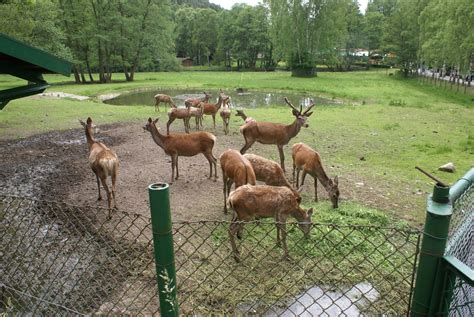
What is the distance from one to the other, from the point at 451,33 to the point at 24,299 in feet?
93.2

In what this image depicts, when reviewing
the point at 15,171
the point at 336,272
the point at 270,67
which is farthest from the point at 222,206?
the point at 270,67

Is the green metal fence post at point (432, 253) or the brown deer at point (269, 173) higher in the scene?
the green metal fence post at point (432, 253)

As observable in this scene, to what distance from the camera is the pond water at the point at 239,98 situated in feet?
74.8

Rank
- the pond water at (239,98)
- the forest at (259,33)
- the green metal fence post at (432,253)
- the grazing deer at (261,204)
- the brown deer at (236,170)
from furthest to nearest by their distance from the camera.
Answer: the forest at (259,33)
the pond water at (239,98)
the brown deer at (236,170)
the grazing deer at (261,204)
the green metal fence post at (432,253)

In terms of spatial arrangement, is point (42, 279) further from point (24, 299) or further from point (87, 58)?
point (87, 58)

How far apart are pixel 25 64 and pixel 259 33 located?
55568 millimetres

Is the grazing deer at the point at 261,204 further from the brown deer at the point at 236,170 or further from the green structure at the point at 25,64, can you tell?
the green structure at the point at 25,64

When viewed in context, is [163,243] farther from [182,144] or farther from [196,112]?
[196,112]

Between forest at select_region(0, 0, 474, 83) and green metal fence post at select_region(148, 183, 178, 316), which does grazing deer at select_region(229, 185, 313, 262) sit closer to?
green metal fence post at select_region(148, 183, 178, 316)

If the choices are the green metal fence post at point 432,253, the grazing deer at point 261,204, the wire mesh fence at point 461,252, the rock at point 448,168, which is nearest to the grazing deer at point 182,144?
the grazing deer at point 261,204

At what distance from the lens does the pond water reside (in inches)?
898

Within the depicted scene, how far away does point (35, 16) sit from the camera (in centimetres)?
2634

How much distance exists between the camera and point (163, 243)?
2145 mm

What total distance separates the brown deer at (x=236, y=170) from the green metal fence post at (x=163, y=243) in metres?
3.83
